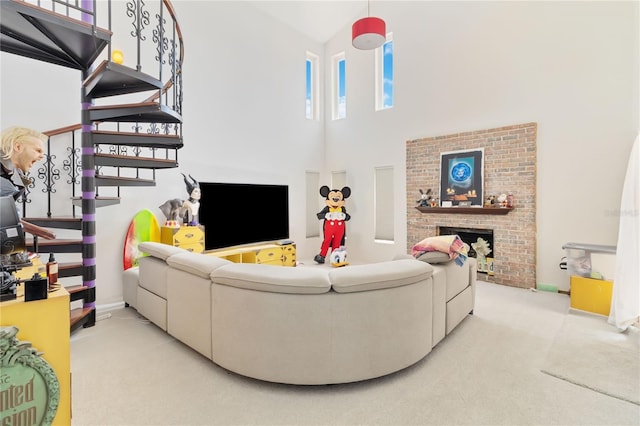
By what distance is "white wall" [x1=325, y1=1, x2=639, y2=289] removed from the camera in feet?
12.1

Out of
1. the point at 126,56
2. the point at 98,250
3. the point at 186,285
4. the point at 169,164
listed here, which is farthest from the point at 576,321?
the point at 126,56

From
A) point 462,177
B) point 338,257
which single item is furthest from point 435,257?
point 338,257

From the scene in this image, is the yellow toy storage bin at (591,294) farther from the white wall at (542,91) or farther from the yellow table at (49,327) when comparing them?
the yellow table at (49,327)

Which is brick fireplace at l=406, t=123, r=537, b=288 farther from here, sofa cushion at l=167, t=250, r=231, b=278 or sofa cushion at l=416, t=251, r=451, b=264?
sofa cushion at l=167, t=250, r=231, b=278

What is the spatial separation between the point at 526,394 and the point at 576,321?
5.71 ft

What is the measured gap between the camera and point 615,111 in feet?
12.0

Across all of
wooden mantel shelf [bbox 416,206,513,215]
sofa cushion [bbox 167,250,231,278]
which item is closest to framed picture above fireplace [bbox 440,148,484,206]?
wooden mantel shelf [bbox 416,206,513,215]

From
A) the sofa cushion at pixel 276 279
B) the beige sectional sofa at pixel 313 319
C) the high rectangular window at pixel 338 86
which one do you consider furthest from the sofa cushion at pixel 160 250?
the high rectangular window at pixel 338 86

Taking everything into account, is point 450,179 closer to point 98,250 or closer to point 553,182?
point 553,182

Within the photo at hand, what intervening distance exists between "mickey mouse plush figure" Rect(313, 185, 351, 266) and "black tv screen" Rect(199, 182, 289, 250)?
2.44 ft

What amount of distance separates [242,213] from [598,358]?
4.40m

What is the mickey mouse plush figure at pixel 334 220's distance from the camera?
5.58 meters

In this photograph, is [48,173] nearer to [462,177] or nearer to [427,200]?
[427,200]

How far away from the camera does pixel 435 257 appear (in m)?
2.55
